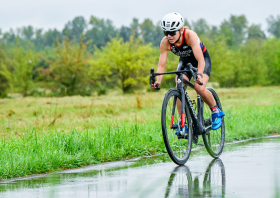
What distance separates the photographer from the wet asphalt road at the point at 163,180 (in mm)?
5164

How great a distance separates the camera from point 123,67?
45.7m

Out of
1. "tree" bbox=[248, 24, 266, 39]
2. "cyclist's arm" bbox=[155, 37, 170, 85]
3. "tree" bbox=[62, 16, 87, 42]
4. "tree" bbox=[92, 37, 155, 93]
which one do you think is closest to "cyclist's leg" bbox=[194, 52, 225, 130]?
"cyclist's arm" bbox=[155, 37, 170, 85]

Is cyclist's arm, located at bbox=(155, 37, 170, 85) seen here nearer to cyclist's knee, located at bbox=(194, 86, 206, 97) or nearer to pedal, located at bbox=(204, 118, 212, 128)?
cyclist's knee, located at bbox=(194, 86, 206, 97)

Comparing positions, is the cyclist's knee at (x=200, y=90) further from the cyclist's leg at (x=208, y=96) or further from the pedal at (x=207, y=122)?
the pedal at (x=207, y=122)

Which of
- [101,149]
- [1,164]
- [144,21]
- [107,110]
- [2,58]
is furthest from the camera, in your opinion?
[144,21]

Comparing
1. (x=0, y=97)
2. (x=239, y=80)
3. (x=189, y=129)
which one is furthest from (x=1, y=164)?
(x=239, y=80)

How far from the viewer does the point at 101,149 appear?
26.5ft

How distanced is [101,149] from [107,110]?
1340cm

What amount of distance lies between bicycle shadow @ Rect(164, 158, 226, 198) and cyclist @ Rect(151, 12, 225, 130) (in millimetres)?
1146

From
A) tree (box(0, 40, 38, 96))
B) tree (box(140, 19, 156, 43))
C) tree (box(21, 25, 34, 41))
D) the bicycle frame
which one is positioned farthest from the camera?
tree (box(21, 25, 34, 41))

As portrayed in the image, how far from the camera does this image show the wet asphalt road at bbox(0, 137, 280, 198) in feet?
16.9

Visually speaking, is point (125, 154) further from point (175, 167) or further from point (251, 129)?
point (251, 129)

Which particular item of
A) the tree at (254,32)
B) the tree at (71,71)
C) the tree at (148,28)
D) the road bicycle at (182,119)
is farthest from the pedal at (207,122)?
the tree at (148,28)

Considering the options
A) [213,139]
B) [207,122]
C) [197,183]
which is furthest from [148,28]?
[197,183]
